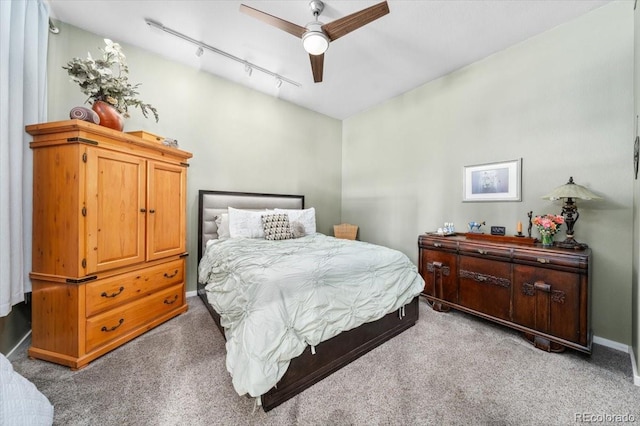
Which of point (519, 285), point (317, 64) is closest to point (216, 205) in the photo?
point (317, 64)

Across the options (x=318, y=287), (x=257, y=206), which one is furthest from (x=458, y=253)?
(x=257, y=206)

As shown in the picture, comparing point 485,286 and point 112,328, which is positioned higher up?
point 485,286

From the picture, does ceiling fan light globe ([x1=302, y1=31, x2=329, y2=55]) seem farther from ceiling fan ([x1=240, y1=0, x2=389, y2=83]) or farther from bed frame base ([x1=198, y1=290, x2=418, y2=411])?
bed frame base ([x1=198, y1=290, x2=418, y2=411])

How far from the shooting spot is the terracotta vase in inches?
79.4

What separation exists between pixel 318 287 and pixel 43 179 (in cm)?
231

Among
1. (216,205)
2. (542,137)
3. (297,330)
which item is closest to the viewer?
(297,330)

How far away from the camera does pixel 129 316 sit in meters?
2.10

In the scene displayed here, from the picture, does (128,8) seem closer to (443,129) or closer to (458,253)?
(443,129)

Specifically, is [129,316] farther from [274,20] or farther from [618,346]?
[618,346]

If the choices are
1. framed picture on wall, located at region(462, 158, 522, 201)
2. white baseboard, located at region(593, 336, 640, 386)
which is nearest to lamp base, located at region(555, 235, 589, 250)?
framed picture on wall, located at region(462, 158, 522, 201)

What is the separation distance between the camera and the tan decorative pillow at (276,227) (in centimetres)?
300

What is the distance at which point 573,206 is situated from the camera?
2.14 m

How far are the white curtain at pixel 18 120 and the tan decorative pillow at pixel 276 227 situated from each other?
6.58 ft

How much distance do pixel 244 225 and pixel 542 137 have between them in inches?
139
